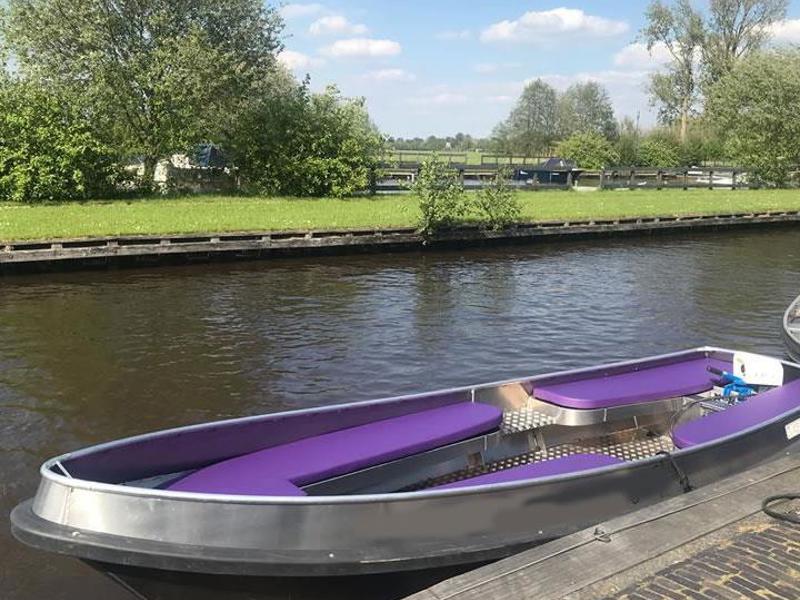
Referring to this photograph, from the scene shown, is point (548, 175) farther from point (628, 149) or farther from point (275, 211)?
point (275, 211)

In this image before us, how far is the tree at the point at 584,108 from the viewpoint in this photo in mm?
93625

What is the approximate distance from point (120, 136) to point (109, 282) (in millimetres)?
15366

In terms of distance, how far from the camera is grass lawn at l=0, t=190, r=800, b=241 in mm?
22734

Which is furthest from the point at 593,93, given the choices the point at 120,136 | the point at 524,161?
the point at 120,136

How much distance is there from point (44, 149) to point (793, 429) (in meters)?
27.7

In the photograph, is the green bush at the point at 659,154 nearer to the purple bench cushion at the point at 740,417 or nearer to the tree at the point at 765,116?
the tree at the point at 765,116

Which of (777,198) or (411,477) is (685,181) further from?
(411,477)

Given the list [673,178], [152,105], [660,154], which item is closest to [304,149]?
[152,105]

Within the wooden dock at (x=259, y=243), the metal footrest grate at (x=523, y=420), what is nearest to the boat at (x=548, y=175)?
the wooden dock at (x=259, y=243)

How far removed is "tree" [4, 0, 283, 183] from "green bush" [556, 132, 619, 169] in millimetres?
32819

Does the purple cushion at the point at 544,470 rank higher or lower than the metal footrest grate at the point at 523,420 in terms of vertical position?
higher

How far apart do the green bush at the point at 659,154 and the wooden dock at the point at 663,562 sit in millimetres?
60547

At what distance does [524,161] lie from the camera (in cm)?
6706

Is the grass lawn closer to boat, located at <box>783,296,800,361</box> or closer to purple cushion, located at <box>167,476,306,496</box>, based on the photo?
boat, located at <box>783,296,800,361</box>
